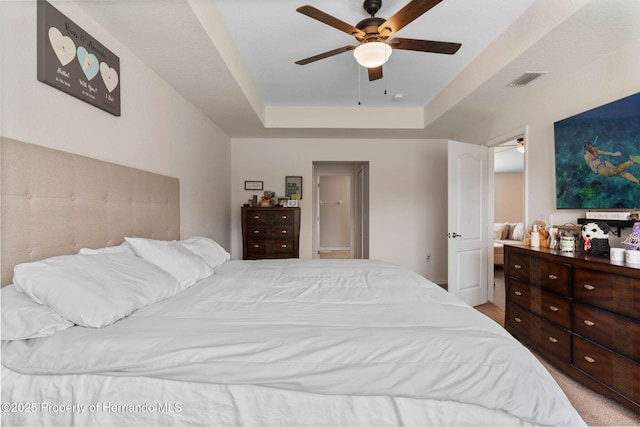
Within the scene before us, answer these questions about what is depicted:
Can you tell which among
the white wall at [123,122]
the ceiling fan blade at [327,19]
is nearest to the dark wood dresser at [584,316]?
the ceiling fan blade at [327,19]

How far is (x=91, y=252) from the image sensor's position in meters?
1.52

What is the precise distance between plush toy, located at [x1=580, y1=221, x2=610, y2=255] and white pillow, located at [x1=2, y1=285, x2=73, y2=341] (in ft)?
10.1

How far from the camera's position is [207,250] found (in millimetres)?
2422

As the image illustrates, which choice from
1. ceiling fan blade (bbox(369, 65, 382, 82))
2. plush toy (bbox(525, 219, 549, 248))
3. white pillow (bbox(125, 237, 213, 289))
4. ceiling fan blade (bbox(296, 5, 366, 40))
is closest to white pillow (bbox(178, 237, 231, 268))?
white pillow (bbox(125, 237, 213, 289))

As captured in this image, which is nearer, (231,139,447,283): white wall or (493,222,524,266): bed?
(231,139,447,283): white wall

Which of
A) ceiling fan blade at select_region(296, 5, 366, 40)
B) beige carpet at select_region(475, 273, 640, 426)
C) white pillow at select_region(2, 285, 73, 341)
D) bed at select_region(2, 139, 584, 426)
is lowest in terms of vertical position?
beige carpet at select_region(475, 273, 640, 426)

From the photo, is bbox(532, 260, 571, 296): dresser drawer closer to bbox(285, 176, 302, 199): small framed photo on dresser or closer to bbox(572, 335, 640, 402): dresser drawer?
bbox(572, 335, 640, 402): dresser drawer

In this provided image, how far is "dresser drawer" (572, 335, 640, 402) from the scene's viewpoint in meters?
1.63

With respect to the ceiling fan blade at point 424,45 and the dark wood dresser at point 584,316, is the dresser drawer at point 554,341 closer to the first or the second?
the dark wood dresser at point 584,316

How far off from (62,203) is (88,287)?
570 mm

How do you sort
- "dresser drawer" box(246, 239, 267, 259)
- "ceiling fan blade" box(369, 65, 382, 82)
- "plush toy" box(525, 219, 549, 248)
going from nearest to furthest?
"ceiling fan blade" box(369, 65, 382, 82) < "plush toy" box(525, 219, 549, 248) < "dresser drawer" box(246, 239, 267, 259)

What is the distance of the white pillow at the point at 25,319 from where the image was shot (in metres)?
1.03

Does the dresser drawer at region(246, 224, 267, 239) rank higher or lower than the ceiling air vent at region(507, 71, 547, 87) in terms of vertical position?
lower

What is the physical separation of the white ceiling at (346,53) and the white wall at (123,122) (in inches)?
6.9
